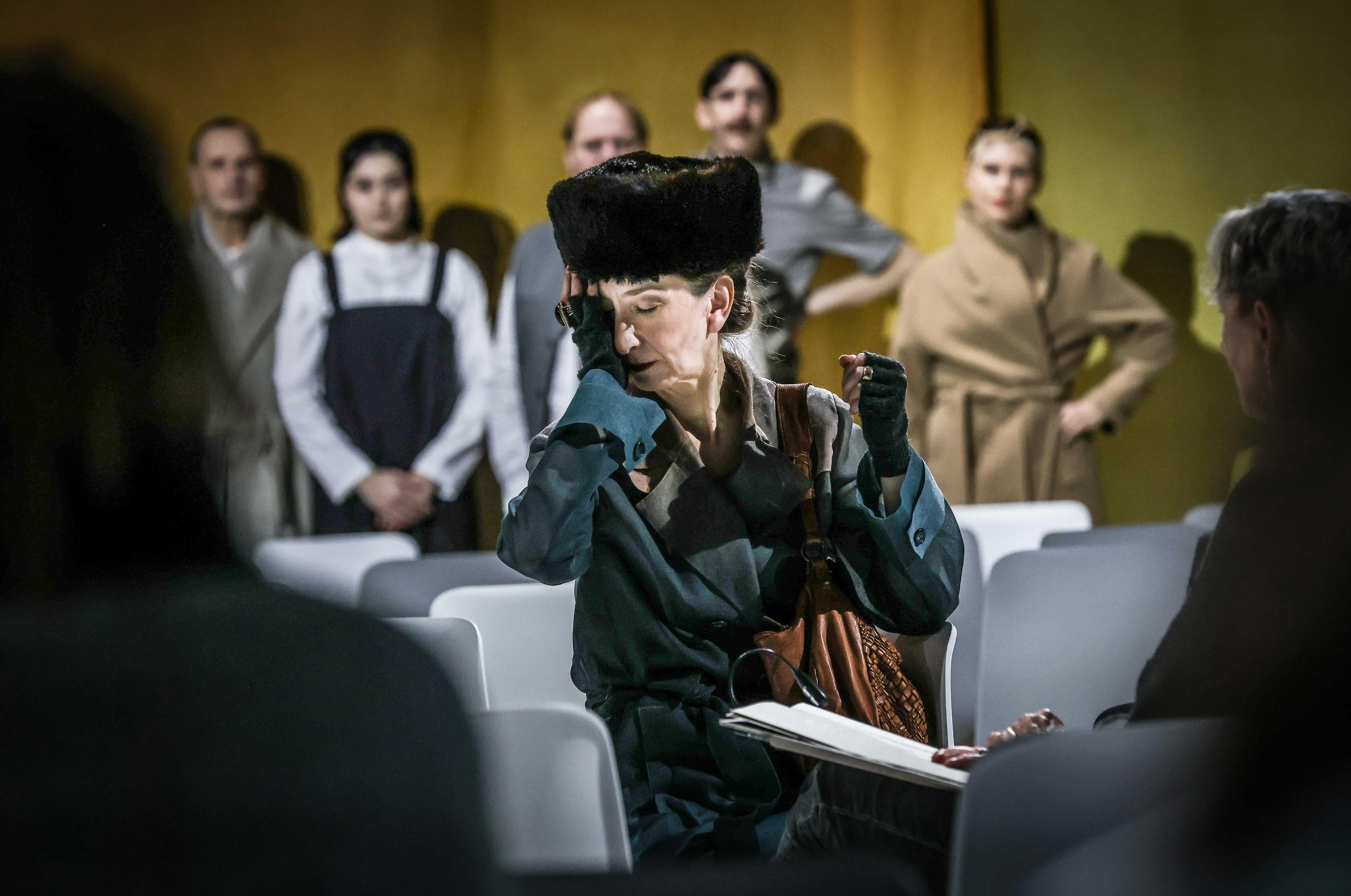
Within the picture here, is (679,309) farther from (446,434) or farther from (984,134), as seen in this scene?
(984,134)

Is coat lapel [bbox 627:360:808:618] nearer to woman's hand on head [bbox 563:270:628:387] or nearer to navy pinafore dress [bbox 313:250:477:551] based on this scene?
woman's hand on head [bbox 563:270:628:387]

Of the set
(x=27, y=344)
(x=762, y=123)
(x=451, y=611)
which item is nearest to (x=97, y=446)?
(x=27, y=344)

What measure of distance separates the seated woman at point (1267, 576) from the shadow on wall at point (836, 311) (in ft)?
9.94

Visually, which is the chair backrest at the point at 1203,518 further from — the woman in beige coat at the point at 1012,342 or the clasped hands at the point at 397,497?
the clasped hands at the point at 397,497

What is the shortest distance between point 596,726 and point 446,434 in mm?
2883

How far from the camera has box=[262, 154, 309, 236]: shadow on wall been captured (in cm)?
448

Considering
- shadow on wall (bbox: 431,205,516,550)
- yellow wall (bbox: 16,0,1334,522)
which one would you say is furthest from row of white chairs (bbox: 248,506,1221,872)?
yellow wall (bbox: 16,0,1334,522)

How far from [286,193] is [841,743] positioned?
382 cm

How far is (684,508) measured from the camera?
151 cm

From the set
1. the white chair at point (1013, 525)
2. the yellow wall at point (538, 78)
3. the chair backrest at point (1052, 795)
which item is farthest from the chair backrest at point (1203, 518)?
the yellow wall at point (538, 78)

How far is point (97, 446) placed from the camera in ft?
1.94

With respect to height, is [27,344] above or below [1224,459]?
above

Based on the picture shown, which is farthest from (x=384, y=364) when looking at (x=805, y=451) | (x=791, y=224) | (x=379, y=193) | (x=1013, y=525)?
(x=805, y=451)

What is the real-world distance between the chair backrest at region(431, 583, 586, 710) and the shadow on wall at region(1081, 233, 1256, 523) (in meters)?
3.51
